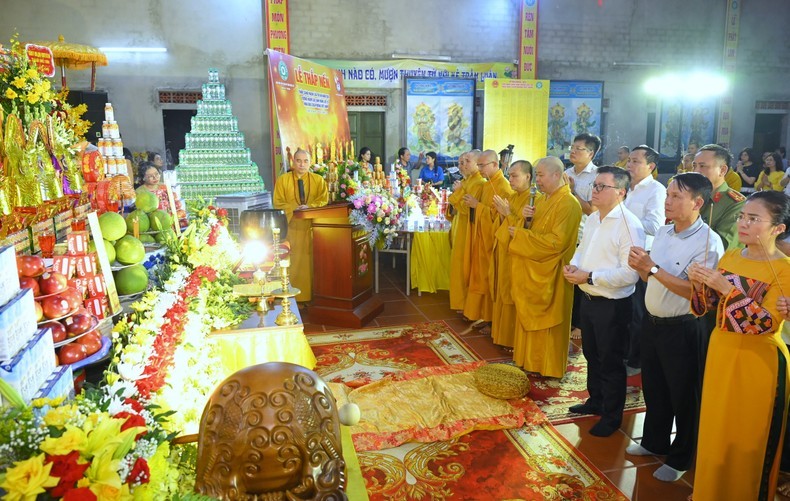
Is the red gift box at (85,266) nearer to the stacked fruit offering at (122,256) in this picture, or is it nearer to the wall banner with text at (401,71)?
the stacked fruit offering at (122,256)

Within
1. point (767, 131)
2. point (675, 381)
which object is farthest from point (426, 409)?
point (767, 131)

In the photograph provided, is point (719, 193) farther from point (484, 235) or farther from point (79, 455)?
point (79, 455)

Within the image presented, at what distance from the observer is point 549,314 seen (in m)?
3.92

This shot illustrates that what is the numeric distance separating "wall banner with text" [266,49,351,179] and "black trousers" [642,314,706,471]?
16.9 ft

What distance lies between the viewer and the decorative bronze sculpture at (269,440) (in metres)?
1.24

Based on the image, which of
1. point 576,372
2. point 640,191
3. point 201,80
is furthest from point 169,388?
point 201,80

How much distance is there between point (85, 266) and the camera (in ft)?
7.29

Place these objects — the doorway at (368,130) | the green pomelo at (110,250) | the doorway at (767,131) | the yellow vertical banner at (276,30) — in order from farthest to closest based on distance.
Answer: the doorway at (767,131), the doorway at (368,130), the yellow vertical banner at (276,30), the green pomelo at (110,250)

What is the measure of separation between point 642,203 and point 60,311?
12.4ft

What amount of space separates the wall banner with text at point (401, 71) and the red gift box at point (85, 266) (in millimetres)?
8140

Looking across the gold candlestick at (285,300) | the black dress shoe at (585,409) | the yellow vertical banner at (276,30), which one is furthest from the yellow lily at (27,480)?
the yellow vertical banner at (276,30)

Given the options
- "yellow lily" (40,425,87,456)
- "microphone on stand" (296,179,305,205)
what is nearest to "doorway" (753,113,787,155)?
"microphone on stand" (296,179,305,205)

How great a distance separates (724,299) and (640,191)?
2.15 metres

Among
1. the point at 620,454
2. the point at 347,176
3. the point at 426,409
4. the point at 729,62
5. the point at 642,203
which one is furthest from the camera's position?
the point at 729,62
